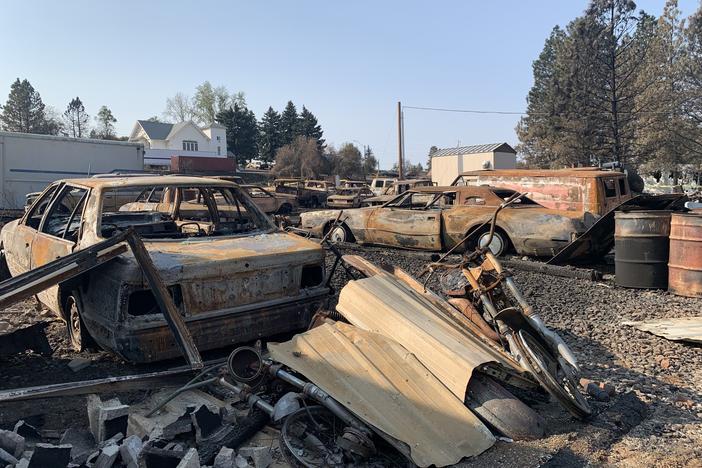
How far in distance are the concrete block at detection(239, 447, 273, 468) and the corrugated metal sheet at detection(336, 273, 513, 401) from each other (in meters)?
1.15

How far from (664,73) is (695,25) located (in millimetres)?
4620

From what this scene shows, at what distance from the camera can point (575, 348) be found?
490 cm

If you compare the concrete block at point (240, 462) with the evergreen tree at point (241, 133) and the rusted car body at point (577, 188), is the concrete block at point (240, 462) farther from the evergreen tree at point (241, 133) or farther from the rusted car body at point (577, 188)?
the evergreen tree at point (241, 133)

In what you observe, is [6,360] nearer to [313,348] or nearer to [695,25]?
[313,348]

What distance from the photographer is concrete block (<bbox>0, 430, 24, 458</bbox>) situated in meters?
2.62

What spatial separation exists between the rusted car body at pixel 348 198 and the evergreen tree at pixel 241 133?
42.5 m

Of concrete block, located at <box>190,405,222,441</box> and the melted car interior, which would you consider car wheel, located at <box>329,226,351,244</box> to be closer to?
the melted car interior

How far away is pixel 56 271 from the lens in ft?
10.9

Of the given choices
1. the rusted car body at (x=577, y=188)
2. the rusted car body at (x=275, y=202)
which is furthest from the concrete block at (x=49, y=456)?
the rusted car body at (x=275, y=202)

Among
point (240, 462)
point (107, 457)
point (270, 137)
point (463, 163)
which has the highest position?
point (270, 137)

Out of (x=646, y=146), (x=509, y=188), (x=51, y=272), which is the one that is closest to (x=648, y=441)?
(x=51, y=272)

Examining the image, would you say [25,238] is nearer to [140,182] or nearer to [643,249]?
[140,182]

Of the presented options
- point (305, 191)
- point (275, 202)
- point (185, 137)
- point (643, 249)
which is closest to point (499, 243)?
point (643, 249)

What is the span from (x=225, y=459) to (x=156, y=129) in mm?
73936
